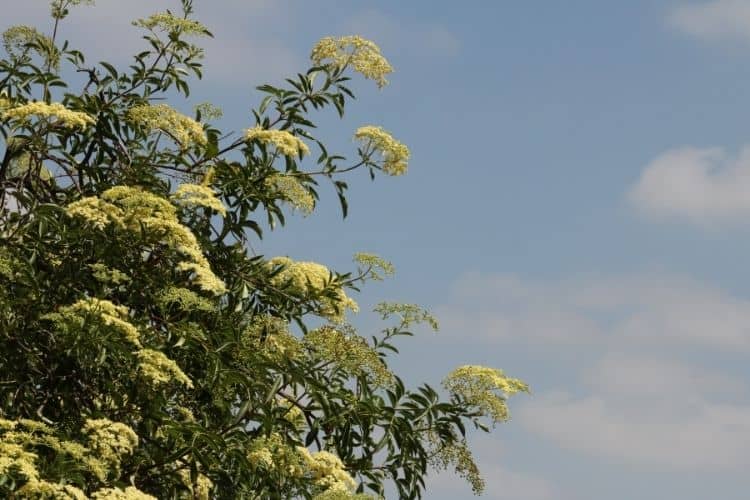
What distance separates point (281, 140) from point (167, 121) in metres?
0.96

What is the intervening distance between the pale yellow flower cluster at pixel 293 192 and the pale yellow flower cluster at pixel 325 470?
1918 mm

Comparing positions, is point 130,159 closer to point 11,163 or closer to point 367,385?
point 11,163

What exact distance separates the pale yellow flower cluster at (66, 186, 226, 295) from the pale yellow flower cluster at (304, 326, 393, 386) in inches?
48.2

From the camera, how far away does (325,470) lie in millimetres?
8961

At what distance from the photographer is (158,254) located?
30.1 ft

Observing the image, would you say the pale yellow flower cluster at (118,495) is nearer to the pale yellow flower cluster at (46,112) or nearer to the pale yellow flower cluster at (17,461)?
the pale yellow flower cluster at (17,461)

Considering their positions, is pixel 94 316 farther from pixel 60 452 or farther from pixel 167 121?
pixel 167 121

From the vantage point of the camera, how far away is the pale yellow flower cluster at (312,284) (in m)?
9.66

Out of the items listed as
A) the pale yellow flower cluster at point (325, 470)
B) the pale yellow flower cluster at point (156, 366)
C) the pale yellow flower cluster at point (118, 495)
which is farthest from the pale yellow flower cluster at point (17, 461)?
the pale yellow flower cluster at point (325, 470)

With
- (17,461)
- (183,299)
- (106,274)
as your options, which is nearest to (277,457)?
(183,299)

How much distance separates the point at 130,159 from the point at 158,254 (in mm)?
1401

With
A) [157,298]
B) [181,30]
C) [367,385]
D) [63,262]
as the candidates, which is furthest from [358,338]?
[181,30]

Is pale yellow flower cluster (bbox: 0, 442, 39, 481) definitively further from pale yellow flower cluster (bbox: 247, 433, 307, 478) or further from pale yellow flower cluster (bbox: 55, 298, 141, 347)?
pale yellow flower cluster (bbox: 247, 433, 307, 478)

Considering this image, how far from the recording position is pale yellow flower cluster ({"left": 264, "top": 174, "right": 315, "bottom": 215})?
32.1ft
